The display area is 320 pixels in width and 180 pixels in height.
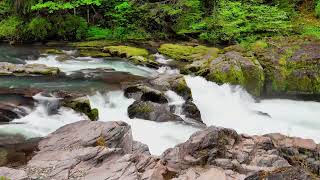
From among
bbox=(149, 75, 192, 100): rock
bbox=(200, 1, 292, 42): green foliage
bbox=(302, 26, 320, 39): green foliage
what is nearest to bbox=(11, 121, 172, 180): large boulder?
bbox=(149, 75, 192, 100): rock

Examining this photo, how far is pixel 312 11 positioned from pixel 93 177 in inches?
897

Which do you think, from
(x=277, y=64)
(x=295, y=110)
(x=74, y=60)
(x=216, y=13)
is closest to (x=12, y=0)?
(x=74, y=60)

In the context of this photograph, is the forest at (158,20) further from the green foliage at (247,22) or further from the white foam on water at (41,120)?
the white foam on water at (41,120)

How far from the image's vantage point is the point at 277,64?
18141 mm

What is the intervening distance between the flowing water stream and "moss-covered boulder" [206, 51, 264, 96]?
28cm

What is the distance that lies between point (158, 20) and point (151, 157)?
17496 millimetres

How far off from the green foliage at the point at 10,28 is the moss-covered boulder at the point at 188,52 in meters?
8.22

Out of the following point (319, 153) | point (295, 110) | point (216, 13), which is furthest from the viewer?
point (216, 13)

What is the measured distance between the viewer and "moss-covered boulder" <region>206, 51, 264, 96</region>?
16.9 m

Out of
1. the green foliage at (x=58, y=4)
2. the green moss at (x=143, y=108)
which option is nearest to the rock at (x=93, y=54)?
the green foliage at (x=58, y=4)

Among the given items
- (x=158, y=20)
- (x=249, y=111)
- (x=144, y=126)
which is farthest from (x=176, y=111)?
(x=158, y=20)

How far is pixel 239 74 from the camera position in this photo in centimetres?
1700

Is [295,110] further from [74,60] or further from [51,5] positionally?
[51,5]

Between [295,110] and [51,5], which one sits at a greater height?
[51,5]
